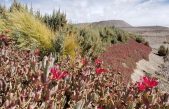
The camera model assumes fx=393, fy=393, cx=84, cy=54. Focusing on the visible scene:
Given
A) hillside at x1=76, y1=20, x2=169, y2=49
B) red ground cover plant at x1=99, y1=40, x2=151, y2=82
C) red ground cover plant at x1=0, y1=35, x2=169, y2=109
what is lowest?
hillside at x1=76, y1=20, x2=169, y2=49

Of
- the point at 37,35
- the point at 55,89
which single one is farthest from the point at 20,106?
the point at 37,35

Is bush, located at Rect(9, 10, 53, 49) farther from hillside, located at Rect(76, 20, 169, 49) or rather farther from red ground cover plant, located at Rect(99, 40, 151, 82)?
hillside, located at Rect(76, 20, 169, 49)

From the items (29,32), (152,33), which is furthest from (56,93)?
(152,33)

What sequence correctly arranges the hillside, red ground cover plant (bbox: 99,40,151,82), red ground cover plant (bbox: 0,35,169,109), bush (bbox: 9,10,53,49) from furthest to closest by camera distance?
the hillside
red ground cover plant (bbox: 99,40,151,82)
bush (bbox: 9,10,53,49)
red ground cover plant (bbox: 0,35,169,109)

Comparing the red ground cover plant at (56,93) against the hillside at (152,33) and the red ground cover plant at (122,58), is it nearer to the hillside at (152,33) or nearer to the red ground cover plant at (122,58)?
the red ground cover plant at (122,58)

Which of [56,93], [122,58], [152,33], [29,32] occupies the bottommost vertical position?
[152,33]

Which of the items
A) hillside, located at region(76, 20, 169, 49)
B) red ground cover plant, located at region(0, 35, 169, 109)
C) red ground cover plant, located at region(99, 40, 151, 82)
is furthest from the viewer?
hillside, located at region(76, 20, 169, 49)

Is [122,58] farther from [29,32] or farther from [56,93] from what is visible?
[56,93]

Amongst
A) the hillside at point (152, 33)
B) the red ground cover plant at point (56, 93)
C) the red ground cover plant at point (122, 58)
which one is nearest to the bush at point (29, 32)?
the red ground cover plant at point (122, 58)

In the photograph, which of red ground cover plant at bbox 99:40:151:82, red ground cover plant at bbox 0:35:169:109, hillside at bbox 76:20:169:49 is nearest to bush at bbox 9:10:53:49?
red ground cover plant at bbox 99:40:151:82

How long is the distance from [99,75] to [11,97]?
2.09m

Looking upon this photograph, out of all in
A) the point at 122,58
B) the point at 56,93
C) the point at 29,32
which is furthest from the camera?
the point at 122,58

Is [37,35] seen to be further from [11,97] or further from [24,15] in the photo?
[11,97]

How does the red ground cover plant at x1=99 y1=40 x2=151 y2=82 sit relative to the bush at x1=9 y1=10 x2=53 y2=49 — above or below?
below
